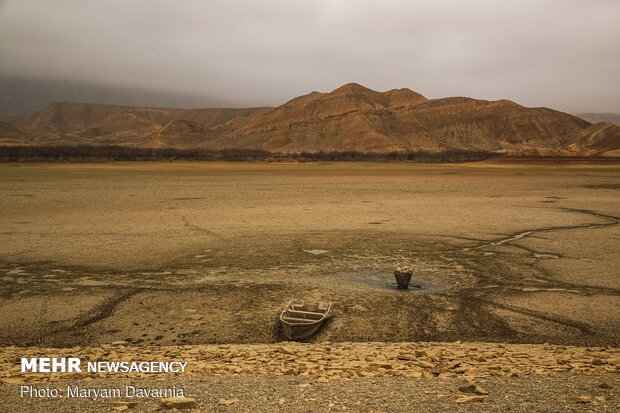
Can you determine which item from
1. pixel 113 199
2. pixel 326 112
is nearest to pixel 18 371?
pixel 113 199

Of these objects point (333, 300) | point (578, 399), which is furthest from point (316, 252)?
point (578, 399)

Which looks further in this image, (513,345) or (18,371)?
(513,345)

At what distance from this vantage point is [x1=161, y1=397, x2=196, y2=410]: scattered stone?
4.92 meters

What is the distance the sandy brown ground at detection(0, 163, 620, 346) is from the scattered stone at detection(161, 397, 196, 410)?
2.68 m

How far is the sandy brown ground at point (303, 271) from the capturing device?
8.14 meters

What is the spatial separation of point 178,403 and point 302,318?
3576mm

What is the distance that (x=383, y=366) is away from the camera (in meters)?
6.29

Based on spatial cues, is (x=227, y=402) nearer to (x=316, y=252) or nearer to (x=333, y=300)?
(x=333, y=300)

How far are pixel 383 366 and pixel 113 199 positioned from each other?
21.6m

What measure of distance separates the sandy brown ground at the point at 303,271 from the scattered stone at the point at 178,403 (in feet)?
8.79

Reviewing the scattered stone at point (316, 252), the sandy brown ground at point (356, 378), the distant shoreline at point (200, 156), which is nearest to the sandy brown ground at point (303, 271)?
the scattered stone at point (316, 252)

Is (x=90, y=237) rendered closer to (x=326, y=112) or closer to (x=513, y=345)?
(x=513, y=345)

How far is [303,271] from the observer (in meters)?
11.5

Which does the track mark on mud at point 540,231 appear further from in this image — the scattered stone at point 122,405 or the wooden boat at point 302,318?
the scattered stone at point 122,405
